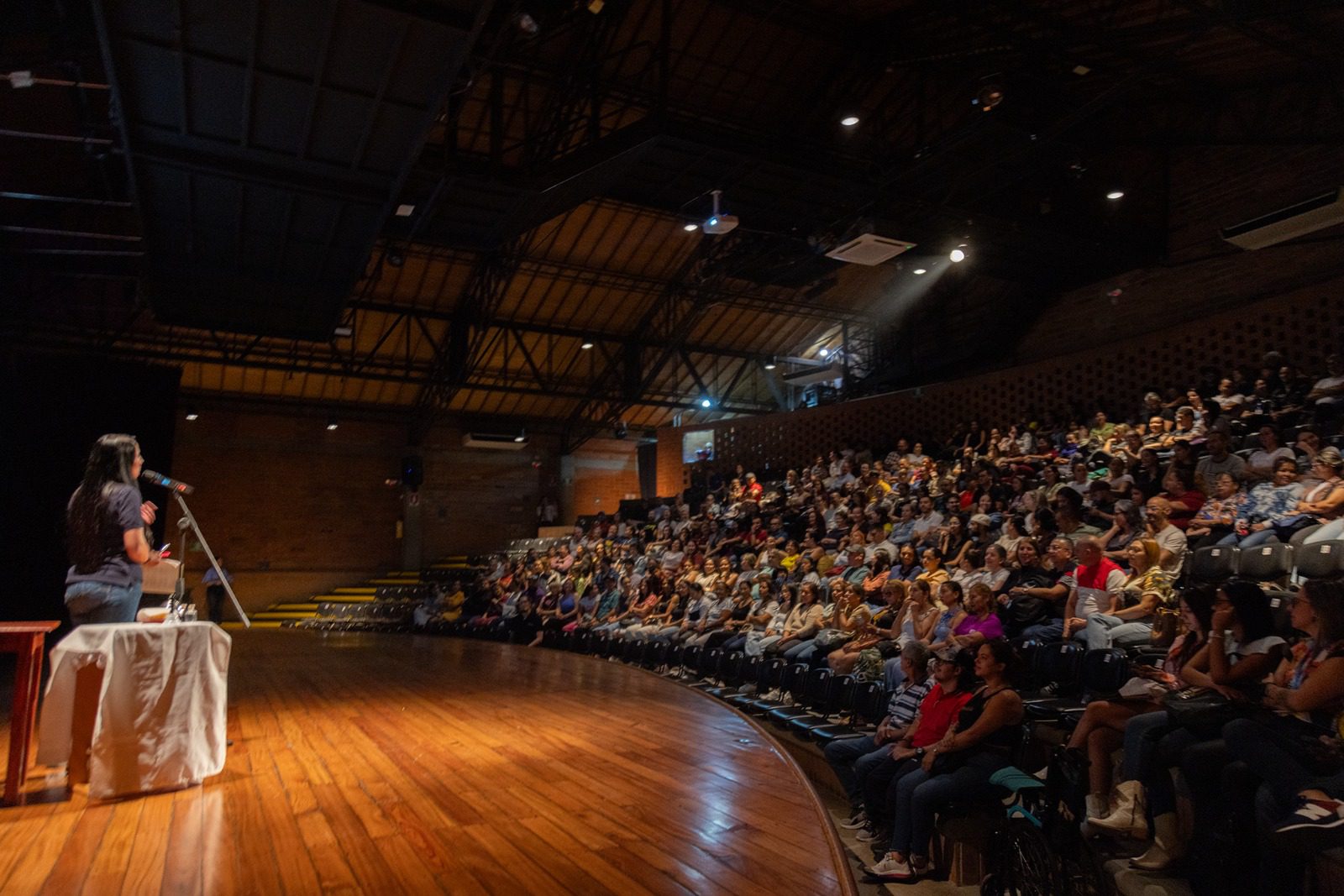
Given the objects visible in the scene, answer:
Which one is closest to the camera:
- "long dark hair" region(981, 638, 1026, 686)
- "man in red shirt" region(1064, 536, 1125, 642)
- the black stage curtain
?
"long dark hair" region(981, 638, 1026, 686)

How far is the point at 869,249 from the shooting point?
9.86 m

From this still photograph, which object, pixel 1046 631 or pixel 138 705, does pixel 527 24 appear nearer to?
pixel 138 705

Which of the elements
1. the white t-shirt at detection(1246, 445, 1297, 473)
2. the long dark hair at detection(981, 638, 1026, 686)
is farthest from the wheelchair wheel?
the white t-shirt at detection(1246, 445, 1297, 473)

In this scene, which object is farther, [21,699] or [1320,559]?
[1320,559]

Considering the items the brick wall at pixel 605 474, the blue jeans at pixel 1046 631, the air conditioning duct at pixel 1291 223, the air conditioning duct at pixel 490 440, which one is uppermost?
the air conditioning duct at pixel 1291 223

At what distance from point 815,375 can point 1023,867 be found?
53.2 feet

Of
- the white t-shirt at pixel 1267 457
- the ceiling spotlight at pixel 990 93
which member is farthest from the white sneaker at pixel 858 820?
the ceiling spotlight at pixel 990 93

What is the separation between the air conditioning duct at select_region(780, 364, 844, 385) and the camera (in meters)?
18.1

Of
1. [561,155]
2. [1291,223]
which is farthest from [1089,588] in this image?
[561,155]

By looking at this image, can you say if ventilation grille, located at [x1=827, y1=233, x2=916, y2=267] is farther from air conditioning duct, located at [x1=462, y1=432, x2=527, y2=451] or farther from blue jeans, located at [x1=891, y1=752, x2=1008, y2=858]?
air conditioning duct, located at [x1=462, y1=432, x2=527, y2=451]

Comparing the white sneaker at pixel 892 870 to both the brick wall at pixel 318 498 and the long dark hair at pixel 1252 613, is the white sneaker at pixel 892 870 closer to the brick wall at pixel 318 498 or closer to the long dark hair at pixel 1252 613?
the long dark hair at pixel 1252 613

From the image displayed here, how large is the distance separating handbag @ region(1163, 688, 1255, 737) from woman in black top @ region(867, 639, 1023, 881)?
557mm

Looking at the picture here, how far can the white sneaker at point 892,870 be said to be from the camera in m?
3.07

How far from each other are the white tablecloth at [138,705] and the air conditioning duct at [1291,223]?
10.6 metres
